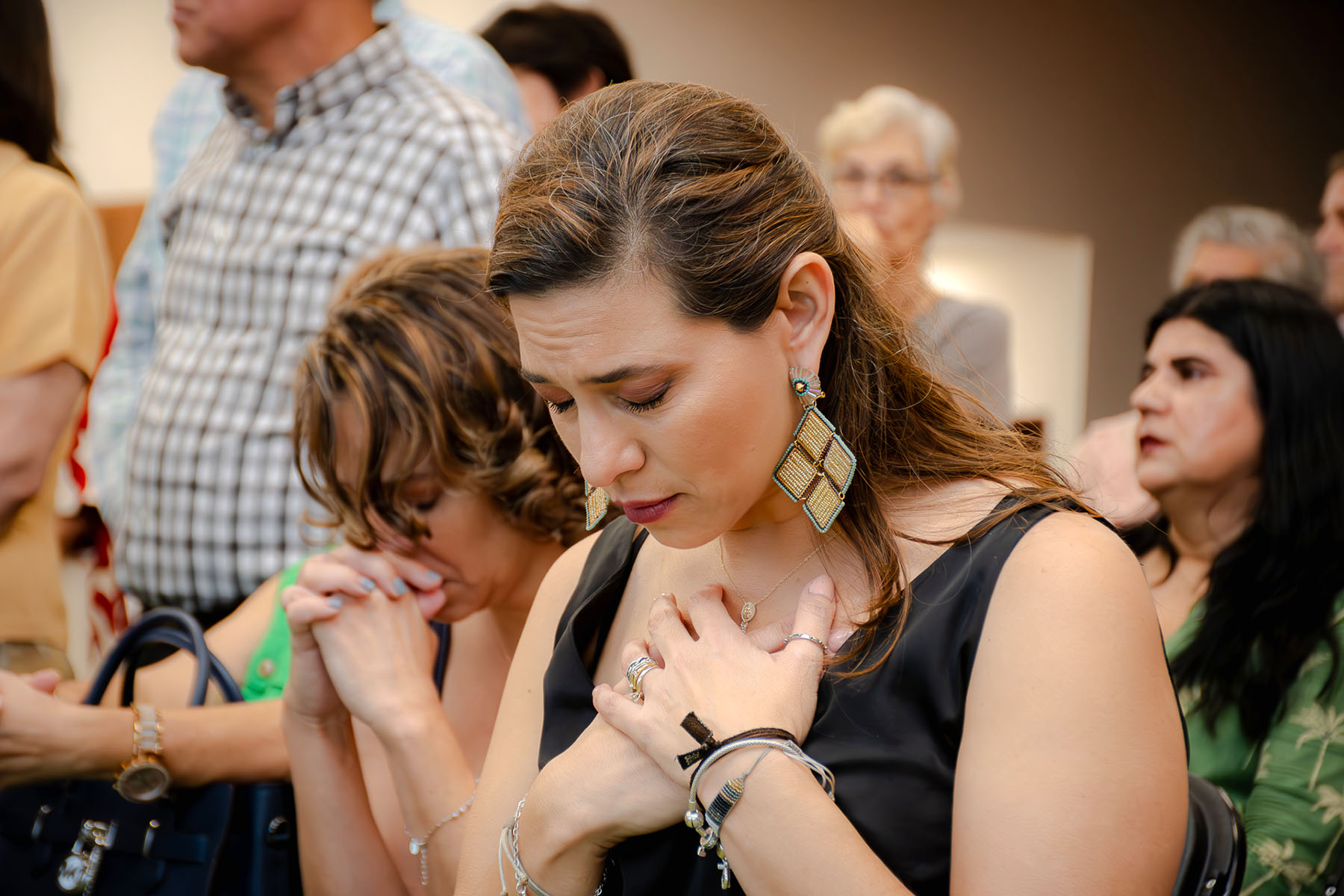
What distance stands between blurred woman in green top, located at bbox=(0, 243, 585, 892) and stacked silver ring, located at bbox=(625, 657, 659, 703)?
0.48 m

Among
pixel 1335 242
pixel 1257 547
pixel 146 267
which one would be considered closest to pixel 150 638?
pixel 146 267

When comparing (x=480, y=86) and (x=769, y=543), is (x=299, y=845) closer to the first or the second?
(x=769, y=543)

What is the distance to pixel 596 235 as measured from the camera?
112 centimetres

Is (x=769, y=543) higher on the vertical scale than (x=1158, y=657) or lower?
lower

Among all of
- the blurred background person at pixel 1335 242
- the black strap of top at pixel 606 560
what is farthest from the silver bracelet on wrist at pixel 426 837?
the blurred background person at pixel 1335 242

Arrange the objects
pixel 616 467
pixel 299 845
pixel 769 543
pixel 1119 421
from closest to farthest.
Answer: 1. pixel 616 467
2. pixel 769 543
3. pixel 299 845
4. pixel 1119 421

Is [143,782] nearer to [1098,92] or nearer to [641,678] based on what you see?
[641,678]

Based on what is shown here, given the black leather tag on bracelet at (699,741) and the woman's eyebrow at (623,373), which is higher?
the woman's eyebrow at (623,373)

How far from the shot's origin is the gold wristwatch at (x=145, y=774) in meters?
1.62

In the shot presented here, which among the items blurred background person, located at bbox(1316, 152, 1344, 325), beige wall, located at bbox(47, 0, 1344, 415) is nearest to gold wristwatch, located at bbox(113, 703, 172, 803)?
blurred background person, located at bbox(1316, 152, 1344, 325)

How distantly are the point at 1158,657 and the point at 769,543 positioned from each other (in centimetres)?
43

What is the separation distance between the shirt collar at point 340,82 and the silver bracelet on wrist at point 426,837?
1511mm

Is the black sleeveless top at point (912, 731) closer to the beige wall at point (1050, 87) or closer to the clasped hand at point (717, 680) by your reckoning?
the clasped hand at point (717, 680)

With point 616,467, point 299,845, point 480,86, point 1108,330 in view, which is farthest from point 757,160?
point 1108,330
